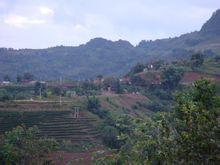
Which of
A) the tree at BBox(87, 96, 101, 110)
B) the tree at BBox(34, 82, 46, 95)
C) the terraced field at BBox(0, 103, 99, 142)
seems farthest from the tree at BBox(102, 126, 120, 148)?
the tree at BBox(34, 82, 46, 95)

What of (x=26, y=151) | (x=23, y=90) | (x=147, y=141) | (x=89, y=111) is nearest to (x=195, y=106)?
(x=147, y=141)

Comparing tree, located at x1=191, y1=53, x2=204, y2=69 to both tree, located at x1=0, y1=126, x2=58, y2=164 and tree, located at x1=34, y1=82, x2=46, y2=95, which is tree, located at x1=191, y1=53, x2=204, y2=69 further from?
tree, located at x1=0, y1=126, x2=58, y2=164

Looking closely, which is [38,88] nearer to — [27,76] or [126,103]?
[126,103]

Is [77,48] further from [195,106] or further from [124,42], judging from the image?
[195,106]

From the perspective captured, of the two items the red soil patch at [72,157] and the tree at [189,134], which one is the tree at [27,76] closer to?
the red soil patch at [72,157]

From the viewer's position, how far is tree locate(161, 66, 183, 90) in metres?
49.2

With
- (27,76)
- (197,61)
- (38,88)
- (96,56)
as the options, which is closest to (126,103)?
(38,88)

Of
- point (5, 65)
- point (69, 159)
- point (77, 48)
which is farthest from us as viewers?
point (77, 48)

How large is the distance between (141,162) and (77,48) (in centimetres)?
10782

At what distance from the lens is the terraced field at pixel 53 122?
3497cm

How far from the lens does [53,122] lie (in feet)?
120

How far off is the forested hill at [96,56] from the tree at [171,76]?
112 feet

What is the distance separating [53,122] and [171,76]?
17.3 metres

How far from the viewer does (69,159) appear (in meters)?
30.3
